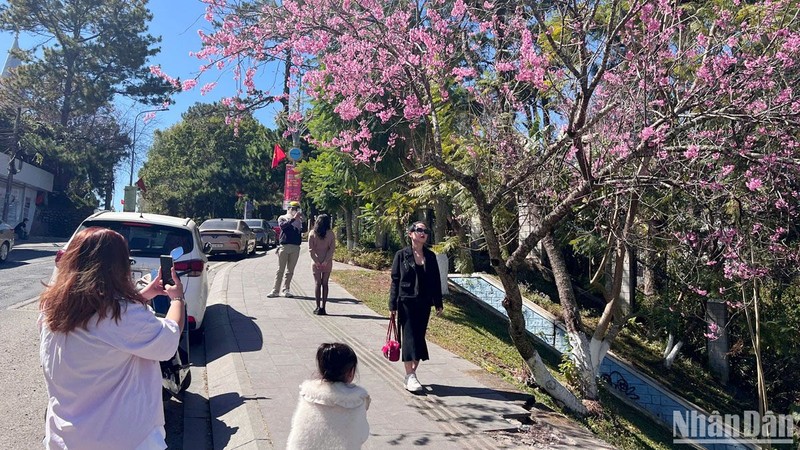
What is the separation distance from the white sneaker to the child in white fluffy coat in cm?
295

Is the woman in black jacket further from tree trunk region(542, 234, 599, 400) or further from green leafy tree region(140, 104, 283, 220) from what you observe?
green leafy tree region(140, 104, 283, 220)

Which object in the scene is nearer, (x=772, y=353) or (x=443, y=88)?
(x=443, y=88)

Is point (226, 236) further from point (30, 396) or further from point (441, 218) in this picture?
point (30, 396)

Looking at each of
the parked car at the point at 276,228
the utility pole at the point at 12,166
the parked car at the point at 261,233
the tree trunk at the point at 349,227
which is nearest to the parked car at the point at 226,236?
the parked car at the point at 276,228

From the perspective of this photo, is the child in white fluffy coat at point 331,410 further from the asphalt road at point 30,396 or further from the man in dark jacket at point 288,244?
the man in dark jacket at point 288,244

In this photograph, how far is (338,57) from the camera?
7.24 meters

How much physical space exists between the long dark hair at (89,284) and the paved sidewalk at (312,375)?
5.38ft

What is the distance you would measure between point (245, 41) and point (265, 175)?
38.8 m

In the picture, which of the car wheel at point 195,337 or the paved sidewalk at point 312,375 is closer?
the paved sidewalk at point 312,375

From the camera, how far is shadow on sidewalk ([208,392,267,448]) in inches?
198

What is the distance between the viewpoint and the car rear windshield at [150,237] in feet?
23.9

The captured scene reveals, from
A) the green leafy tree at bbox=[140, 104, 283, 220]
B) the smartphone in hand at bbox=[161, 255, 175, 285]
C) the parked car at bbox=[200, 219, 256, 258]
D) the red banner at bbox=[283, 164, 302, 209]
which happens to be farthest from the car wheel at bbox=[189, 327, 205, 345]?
the green leafy tree at bbox=[140, 104, 283, 220]

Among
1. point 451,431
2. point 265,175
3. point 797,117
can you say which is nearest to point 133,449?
point 451,431

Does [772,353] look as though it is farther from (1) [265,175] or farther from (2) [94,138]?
(2) [94,138]
